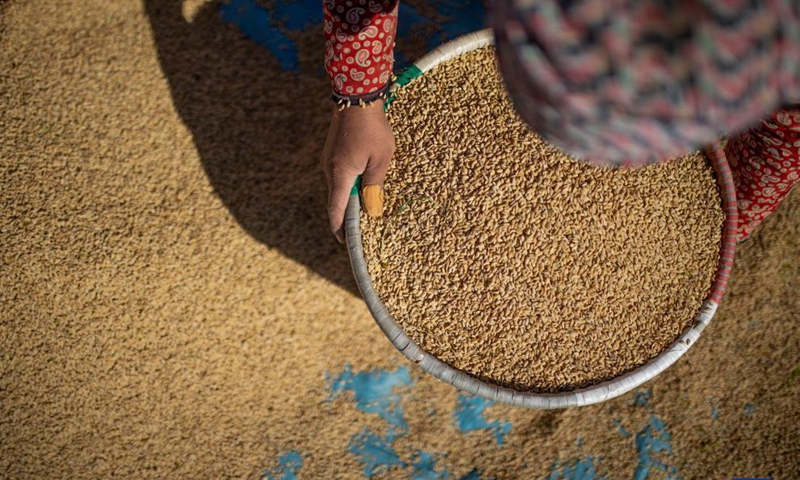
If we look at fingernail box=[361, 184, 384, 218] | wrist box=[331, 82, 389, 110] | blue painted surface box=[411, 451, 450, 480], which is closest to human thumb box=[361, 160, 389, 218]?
fingernail box=[361, 184, 384, 218]

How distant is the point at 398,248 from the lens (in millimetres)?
1396

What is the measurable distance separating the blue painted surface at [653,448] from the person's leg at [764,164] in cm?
61

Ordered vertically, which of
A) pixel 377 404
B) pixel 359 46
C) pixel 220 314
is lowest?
pixel 377 404

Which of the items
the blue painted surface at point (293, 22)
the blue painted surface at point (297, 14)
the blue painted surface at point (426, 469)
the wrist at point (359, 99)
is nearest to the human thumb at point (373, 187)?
the wrist at point (359, 99)

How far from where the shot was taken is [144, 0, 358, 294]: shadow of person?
5.27 feet

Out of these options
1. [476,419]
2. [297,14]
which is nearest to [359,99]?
[297,14]

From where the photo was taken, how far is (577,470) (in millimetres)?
1617

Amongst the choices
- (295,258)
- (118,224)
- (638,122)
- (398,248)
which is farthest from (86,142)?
(638,122)

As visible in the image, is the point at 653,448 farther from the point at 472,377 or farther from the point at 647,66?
the point at 647,66

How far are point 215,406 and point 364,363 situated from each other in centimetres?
43

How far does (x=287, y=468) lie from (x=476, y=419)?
21.7 inches

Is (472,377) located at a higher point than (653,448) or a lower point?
higher

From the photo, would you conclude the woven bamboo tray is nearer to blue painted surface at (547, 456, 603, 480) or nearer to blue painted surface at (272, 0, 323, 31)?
blue painted surface at (547, 456, 603, 480)

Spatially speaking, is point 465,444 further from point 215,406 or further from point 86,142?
point 86,142
